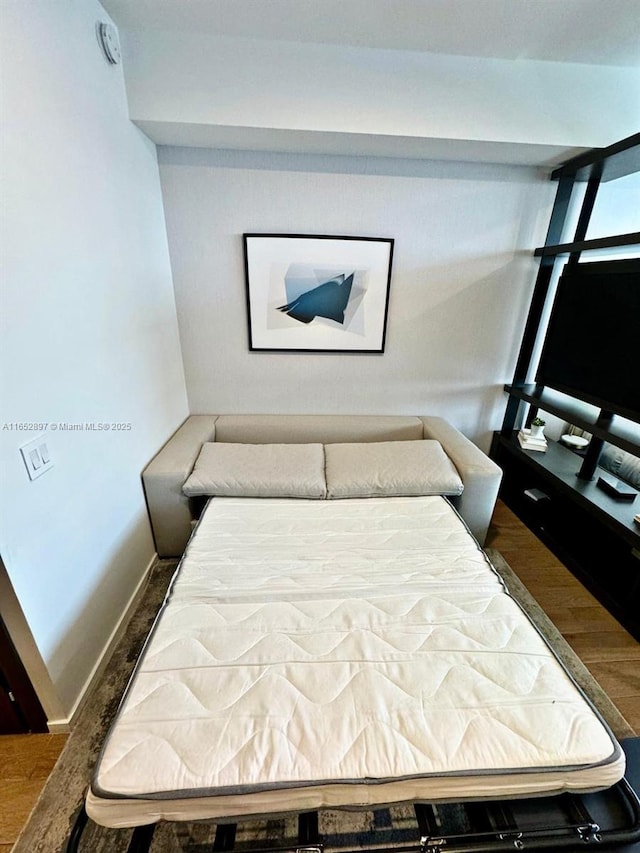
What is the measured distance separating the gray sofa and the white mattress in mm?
562

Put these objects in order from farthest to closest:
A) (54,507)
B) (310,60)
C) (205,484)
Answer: (205,484) < (310,60) < (54,507)

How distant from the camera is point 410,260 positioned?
7.44 feet

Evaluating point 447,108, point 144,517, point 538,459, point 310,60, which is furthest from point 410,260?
point 144,517

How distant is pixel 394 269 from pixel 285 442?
54.6 inches

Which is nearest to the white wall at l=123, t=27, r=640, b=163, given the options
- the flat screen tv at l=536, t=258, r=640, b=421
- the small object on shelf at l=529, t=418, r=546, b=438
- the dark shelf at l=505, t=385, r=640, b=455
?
the flat screen tv at l=536, t=258, r=640, b=421

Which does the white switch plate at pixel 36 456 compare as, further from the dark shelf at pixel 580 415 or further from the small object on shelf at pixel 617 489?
the small object on shelf at pixel 617 489

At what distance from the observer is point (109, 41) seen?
56.4 inches

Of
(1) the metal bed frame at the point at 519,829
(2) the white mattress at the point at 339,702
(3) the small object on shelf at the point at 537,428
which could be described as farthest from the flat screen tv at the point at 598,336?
(1) the metal bed frame at the point at 519,829

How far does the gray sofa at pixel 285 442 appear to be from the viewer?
187 centimetres

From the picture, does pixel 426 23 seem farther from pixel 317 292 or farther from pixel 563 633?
pixel 563 633

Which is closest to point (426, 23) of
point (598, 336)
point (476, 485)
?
point (598, 336)

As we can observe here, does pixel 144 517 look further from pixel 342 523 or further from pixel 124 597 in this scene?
Answer: pixel 342 523

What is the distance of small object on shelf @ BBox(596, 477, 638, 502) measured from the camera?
6.11 feet

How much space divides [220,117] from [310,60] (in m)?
0.50
